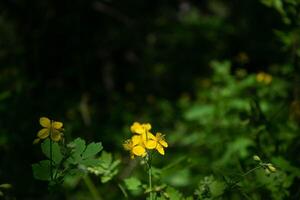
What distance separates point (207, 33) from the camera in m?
6.75

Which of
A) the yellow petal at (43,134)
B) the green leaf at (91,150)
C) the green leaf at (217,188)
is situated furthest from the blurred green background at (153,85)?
the yellow petal at (43,134)

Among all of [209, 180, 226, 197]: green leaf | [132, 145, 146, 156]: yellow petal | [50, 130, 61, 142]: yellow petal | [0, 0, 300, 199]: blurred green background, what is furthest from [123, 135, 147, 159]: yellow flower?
[0, 0, 300, 199]: blurred green background

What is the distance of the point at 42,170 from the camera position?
146 cm

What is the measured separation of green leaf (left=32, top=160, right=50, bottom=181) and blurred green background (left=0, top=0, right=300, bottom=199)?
0.69 m

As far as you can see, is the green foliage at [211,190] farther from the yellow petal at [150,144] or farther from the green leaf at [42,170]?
the green leaf at [42,170]

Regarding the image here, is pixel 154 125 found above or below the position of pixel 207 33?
below

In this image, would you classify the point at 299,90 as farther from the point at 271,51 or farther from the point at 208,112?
the point at 271,51

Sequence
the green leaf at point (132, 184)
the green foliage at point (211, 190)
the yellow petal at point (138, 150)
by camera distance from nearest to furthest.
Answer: the yellow petal at point (138, 150) → the green foliage at point (211, 190) → the green leaf at point (132, 184)

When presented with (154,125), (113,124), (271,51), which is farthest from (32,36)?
(271,51)

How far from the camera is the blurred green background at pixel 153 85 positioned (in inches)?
106

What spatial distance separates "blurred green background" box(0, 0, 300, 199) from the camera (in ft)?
8.84

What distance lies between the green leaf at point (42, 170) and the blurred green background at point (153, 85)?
2.25 feet

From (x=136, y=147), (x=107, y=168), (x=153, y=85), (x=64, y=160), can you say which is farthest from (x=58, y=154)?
(x=153, y=85)

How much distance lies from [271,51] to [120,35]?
223 centimetres
